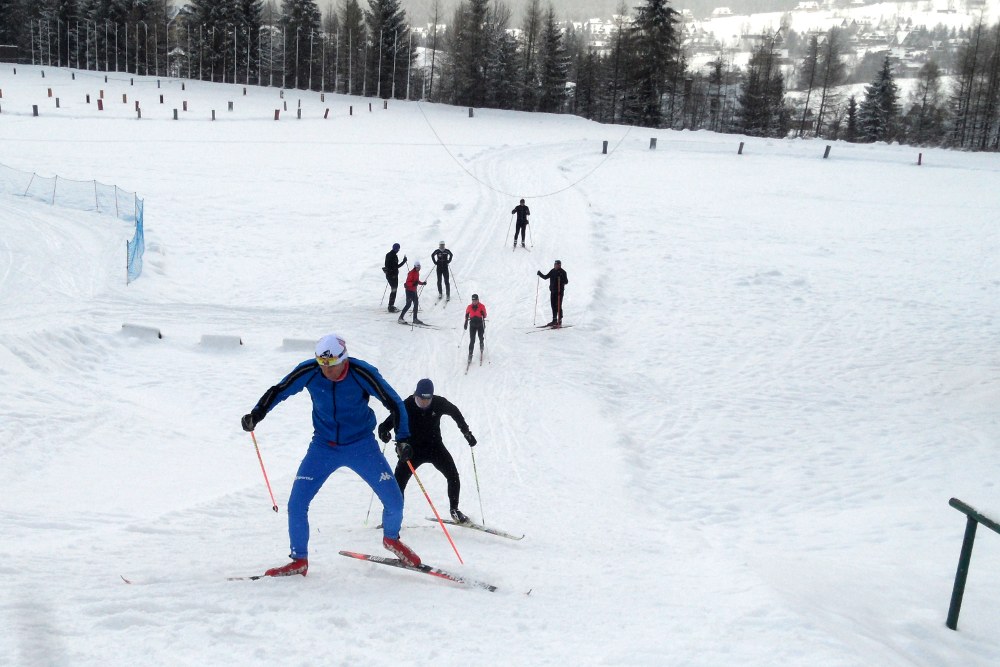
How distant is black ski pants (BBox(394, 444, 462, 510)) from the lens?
7.58 metres

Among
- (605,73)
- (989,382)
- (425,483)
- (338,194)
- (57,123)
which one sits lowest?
(425,483)

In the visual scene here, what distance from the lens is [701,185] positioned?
109 ft

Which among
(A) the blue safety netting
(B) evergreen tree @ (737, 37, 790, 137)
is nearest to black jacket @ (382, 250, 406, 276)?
(A) the blue safety netting

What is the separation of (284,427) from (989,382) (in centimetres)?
1222

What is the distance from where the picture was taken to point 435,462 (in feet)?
25.1

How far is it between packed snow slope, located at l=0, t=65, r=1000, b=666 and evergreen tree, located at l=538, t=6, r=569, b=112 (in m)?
Result: 36.8

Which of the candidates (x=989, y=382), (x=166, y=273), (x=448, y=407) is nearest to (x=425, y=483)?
(x=448, y=407)

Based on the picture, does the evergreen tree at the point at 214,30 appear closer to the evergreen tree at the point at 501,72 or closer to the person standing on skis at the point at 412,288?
the evergreen tree at the point at 501,72

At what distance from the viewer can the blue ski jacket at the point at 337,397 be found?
17.9 ft

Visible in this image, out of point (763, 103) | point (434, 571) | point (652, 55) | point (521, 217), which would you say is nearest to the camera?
point (434, 571)

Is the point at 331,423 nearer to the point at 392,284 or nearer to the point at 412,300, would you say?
the point at 412,300

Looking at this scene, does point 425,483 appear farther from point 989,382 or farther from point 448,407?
point 989,382

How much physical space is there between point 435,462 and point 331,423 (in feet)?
7.63

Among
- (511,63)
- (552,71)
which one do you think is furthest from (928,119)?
(511,63)
